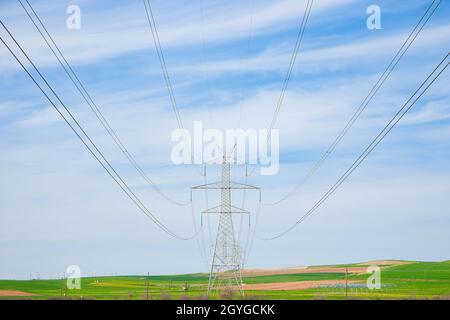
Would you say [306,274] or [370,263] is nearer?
[306,274]

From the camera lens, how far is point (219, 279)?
239 ft

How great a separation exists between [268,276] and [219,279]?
101433mm
